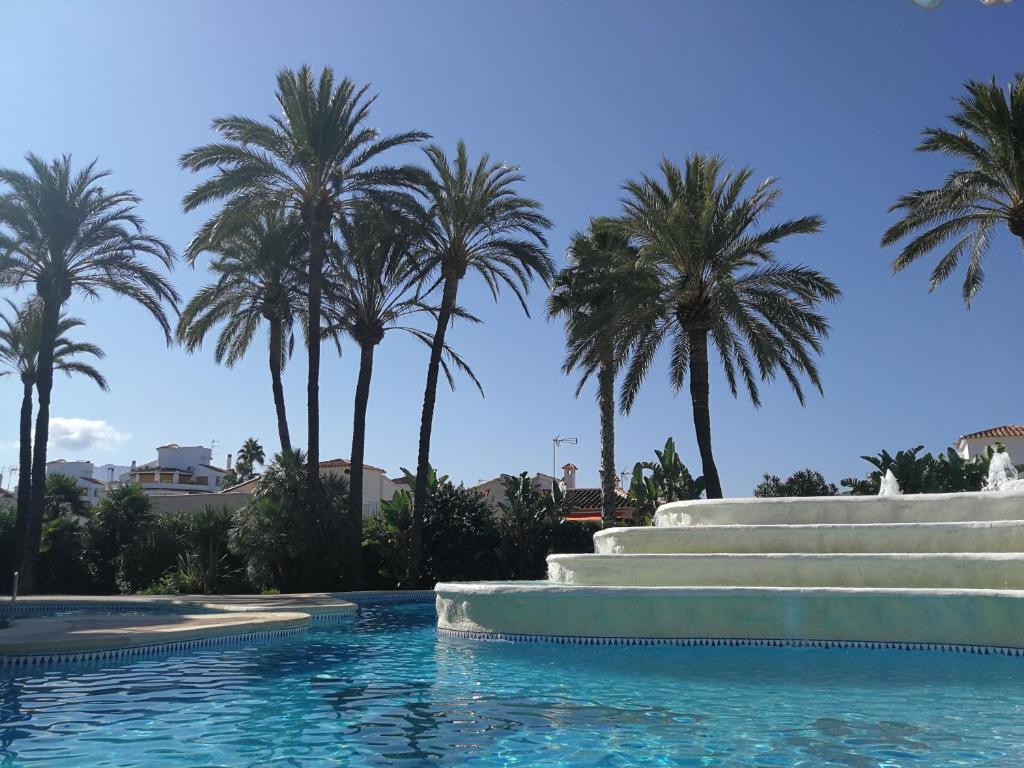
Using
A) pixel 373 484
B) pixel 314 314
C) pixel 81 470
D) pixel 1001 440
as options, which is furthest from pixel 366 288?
pixel 81 470

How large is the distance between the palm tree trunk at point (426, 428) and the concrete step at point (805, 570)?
30.6 feet

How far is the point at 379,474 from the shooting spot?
4669 cm

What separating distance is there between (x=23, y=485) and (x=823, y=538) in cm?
A: 2048

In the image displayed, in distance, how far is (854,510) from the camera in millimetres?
12516

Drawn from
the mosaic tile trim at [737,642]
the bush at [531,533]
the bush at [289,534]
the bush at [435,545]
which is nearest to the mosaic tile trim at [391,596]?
the bush at [289,534]

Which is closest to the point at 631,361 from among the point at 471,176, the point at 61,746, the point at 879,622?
the point at 471,176

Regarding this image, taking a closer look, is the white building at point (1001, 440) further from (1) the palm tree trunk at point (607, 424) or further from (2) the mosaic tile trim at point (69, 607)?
(2) the mosaic tile trim at point (69, 607)

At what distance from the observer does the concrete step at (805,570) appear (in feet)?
35.5

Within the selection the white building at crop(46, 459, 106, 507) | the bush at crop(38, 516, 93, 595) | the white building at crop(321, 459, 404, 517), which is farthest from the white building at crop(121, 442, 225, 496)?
the bush at crop(38, 516, 93, 595)

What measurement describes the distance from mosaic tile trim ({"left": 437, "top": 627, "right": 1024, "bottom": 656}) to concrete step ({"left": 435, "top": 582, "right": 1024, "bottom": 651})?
0.04 ft

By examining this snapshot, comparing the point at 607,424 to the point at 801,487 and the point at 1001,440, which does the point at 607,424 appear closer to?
the point at 801,487

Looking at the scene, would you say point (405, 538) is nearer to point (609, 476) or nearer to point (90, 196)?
point (609, 476)

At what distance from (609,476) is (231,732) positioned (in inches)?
723

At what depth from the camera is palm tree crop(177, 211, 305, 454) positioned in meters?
23.3
